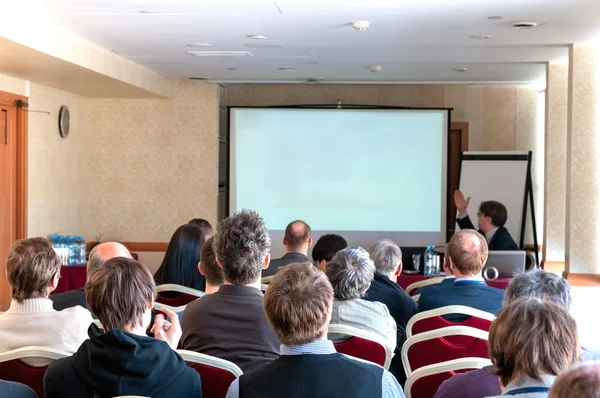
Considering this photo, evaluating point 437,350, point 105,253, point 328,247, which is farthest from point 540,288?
point 328,247

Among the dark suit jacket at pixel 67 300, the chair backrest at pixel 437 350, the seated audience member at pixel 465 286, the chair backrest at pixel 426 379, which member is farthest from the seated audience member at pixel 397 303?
the dark suit jacket at pixel 67 300

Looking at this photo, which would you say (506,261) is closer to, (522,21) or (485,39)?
(522,21)

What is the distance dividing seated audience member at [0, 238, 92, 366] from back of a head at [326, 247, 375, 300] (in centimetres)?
111

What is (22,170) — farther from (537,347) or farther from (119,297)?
(537,347)

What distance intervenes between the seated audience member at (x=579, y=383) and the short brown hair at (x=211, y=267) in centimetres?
259

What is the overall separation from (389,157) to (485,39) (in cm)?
375

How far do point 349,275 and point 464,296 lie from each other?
680 mm

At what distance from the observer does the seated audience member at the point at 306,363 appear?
210 cm

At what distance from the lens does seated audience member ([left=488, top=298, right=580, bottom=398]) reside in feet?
5.98

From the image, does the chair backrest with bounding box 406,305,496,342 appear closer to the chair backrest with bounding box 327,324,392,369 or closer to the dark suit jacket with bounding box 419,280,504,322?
the dark suit jacket with bounding box 419,280,504,322

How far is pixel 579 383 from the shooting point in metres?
1.21

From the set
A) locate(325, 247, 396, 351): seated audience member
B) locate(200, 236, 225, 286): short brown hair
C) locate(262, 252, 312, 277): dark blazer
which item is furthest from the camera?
locate(262, 252, 312, 277): dark blazer

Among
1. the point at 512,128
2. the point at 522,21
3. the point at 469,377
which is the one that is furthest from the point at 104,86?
the point at 469,377

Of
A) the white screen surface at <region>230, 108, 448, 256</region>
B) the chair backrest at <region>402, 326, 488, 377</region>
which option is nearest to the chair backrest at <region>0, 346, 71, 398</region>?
the chair backrest at <region>402, 326, 488, 377</region>
